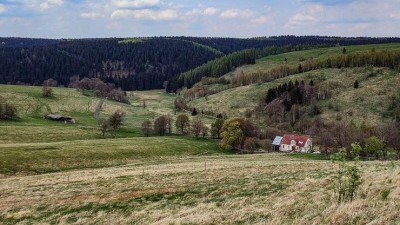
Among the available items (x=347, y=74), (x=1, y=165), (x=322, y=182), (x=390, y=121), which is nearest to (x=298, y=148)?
(x=390, y=121)

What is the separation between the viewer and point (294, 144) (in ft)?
355

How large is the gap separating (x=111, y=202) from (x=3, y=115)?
115411 mm

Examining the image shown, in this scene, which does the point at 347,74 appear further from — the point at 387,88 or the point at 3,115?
the point at 3,115

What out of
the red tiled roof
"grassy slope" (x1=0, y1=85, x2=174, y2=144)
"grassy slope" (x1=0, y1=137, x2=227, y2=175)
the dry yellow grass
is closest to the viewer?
the dry yellow grass

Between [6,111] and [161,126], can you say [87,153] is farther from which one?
[6,111]

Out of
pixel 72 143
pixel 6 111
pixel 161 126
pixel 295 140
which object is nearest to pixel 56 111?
pixel 6 111

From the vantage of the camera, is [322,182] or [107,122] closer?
[322,182]

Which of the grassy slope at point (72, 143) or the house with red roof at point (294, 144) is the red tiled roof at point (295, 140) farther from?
the grassy slope at point (72, 143)

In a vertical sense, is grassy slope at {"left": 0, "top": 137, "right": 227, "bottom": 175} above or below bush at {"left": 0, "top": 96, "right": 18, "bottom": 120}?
below

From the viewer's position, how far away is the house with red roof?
107062mm

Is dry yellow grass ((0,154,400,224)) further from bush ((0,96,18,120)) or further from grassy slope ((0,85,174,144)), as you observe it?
bush ((0,96,18,120))

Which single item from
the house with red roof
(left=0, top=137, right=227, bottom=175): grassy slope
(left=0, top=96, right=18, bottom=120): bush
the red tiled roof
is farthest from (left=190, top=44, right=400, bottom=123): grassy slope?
(left=0, top=96, right=18, bottom=120): bush

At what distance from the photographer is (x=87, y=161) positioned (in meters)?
69.4

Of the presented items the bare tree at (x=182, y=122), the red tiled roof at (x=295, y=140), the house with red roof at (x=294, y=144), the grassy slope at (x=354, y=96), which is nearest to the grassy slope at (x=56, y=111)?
the bare tree at (x=182, y=122)
